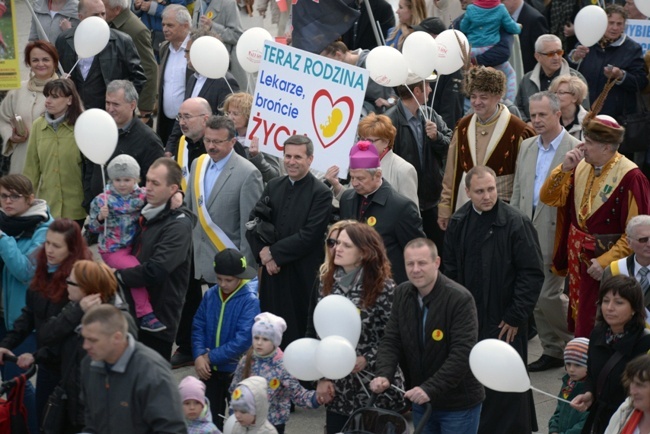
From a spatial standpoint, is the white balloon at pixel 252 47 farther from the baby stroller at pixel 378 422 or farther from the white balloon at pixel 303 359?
the baby stroller at pixel 378 422

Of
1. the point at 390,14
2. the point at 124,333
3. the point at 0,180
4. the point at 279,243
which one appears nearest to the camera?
the point at 124,333

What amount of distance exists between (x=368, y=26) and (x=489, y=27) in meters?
Answer: 1.93

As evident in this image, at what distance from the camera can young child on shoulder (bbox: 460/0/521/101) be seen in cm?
1224

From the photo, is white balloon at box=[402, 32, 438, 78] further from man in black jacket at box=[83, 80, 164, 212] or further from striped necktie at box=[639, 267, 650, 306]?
striped necktie at box=[639, 267, 650, 306]

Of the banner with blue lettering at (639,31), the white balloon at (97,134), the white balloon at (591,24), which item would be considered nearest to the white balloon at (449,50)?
the white balloon at (591,24)

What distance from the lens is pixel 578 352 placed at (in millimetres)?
7543

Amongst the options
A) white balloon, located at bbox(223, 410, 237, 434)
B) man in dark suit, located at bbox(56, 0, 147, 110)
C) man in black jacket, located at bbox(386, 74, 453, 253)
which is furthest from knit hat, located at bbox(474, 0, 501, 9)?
white balloon, located at bbox(223, 410, 237, 434)

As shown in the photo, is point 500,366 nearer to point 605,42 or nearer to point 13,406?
point 13,406

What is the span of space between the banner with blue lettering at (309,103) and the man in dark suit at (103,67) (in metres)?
2.56

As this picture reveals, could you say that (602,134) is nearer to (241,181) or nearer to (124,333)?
(241,181)

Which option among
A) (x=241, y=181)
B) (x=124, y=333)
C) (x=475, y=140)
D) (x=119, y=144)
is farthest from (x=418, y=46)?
(x=124, y=333)

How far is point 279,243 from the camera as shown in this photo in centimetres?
909

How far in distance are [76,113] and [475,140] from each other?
3240 millimetres

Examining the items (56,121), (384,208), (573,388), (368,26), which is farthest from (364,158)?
(368,26)
